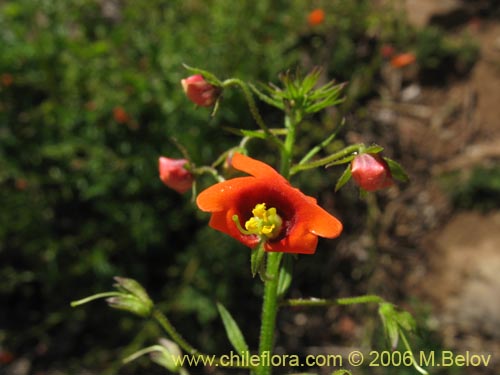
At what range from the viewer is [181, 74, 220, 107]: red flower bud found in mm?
2229

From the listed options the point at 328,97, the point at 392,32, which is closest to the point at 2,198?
the point at 328,97

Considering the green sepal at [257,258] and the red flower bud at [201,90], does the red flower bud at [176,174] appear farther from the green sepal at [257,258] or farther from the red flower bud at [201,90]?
the green sepal at [257,258]

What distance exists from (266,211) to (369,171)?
0.38m

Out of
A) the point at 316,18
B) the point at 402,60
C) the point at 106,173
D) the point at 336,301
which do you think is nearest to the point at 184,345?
the point at 336,301

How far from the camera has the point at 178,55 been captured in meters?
5.10

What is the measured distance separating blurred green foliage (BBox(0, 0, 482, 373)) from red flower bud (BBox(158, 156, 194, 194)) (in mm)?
2333

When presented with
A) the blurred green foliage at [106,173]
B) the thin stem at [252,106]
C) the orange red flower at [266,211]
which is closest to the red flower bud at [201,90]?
the thin stem at [252,106]

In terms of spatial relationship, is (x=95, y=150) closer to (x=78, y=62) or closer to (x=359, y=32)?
(x=78, y=62)

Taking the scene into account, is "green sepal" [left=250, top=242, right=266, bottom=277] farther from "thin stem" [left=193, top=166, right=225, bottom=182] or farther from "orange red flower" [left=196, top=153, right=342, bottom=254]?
"thin stem" [left=193, top=166, right=225, bottom=182]

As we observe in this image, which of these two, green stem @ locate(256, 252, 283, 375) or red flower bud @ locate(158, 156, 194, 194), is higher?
red flower bud @ locate(158, 156, 194, 194)

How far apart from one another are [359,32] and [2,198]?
448 cm

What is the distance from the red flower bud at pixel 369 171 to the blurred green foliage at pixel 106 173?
9.92ft

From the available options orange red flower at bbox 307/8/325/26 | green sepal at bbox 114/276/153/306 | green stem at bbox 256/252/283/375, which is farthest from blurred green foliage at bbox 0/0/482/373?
green stem at bbox 256/252/283/375

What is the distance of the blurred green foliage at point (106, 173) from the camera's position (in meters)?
4.96
